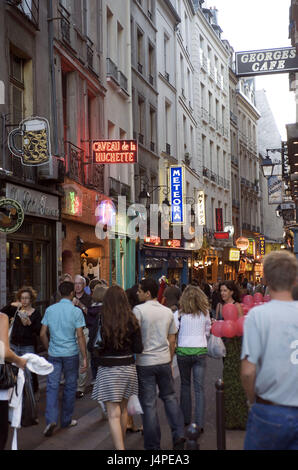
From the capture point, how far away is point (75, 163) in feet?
61.9

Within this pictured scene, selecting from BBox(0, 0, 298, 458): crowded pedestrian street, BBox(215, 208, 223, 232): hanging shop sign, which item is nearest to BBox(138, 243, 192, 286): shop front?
BBox(0, 0, 298, 458): crowded pedestrian street

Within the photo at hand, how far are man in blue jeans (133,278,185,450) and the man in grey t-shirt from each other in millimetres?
3033

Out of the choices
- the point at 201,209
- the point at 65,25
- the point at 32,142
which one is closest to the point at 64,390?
the point at 32,142

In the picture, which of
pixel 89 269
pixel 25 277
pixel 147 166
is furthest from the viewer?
pixel 147 166

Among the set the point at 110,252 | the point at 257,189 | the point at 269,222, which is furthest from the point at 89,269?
the point at 269,222

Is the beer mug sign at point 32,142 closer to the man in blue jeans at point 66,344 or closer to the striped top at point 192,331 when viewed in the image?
the man in blue jeans at point 66,344

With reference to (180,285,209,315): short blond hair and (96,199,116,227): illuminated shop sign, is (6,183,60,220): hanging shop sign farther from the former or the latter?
(180,285,209,315): short blond hair

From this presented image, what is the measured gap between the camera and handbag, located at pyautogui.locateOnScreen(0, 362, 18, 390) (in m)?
5.55

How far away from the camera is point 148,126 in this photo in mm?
29422

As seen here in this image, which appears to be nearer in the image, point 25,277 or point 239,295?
point 239,295

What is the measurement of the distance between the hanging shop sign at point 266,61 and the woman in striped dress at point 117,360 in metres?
6.17

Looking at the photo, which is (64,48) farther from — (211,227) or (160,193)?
(211,227)

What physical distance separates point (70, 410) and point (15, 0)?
31.9 feet

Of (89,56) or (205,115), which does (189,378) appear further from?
(205,115)
